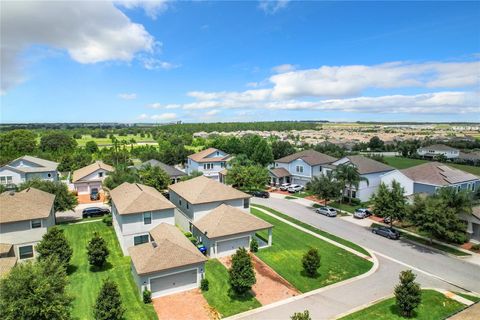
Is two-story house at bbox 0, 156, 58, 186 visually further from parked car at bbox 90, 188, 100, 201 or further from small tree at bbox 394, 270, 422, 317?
small tree at bbox 394, 270, 422, 317

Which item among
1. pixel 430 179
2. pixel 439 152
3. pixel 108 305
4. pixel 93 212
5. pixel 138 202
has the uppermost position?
pixel 138 202

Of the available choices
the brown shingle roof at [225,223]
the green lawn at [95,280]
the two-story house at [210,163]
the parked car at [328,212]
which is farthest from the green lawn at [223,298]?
the two-story house at [210,163]

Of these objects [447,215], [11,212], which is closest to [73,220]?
[11,212]

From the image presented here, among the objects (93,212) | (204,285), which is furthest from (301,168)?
(204,285)

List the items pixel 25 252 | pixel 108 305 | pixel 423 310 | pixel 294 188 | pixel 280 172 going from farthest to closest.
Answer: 1. pixel 280 172
2. pixel 294 188
3. pixel 25 252
4. pixel 423 310
5. pixel 108 305

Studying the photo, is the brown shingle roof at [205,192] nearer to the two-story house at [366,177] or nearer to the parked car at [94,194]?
the parked car at [94,194]

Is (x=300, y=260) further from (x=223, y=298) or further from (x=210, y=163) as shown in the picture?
(x=210, y=163)
